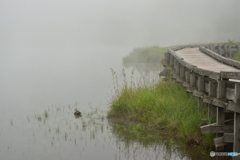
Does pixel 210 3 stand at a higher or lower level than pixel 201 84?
higher

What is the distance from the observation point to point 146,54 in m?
37.1

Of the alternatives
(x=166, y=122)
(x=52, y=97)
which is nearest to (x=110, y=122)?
(x=166, y=122)

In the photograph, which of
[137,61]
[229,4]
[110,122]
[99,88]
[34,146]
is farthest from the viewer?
[229,4]

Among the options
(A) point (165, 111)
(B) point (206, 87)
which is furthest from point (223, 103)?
(A) point (165, 111)

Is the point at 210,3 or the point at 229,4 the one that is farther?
the point at 210,3

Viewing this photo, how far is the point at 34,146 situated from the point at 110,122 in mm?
2799

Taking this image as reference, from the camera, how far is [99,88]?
1962cm

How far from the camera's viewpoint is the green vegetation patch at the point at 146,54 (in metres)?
35.6

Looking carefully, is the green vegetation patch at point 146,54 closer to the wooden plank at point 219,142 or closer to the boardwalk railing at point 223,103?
the boardwalk railing at point 223,103

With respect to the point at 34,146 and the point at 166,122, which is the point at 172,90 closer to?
the point at 166,122

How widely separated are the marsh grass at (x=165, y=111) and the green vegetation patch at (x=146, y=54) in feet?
76.0

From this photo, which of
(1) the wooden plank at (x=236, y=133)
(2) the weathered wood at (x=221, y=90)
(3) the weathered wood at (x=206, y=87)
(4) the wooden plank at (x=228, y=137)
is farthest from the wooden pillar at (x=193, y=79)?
(1) the wooden plank at (x=236, y=133)

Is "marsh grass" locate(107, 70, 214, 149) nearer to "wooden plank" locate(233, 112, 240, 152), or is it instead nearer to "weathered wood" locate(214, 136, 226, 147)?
"weathered wood" locate(214, 136, 226, 147)

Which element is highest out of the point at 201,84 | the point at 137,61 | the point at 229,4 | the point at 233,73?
the point at 229,4
